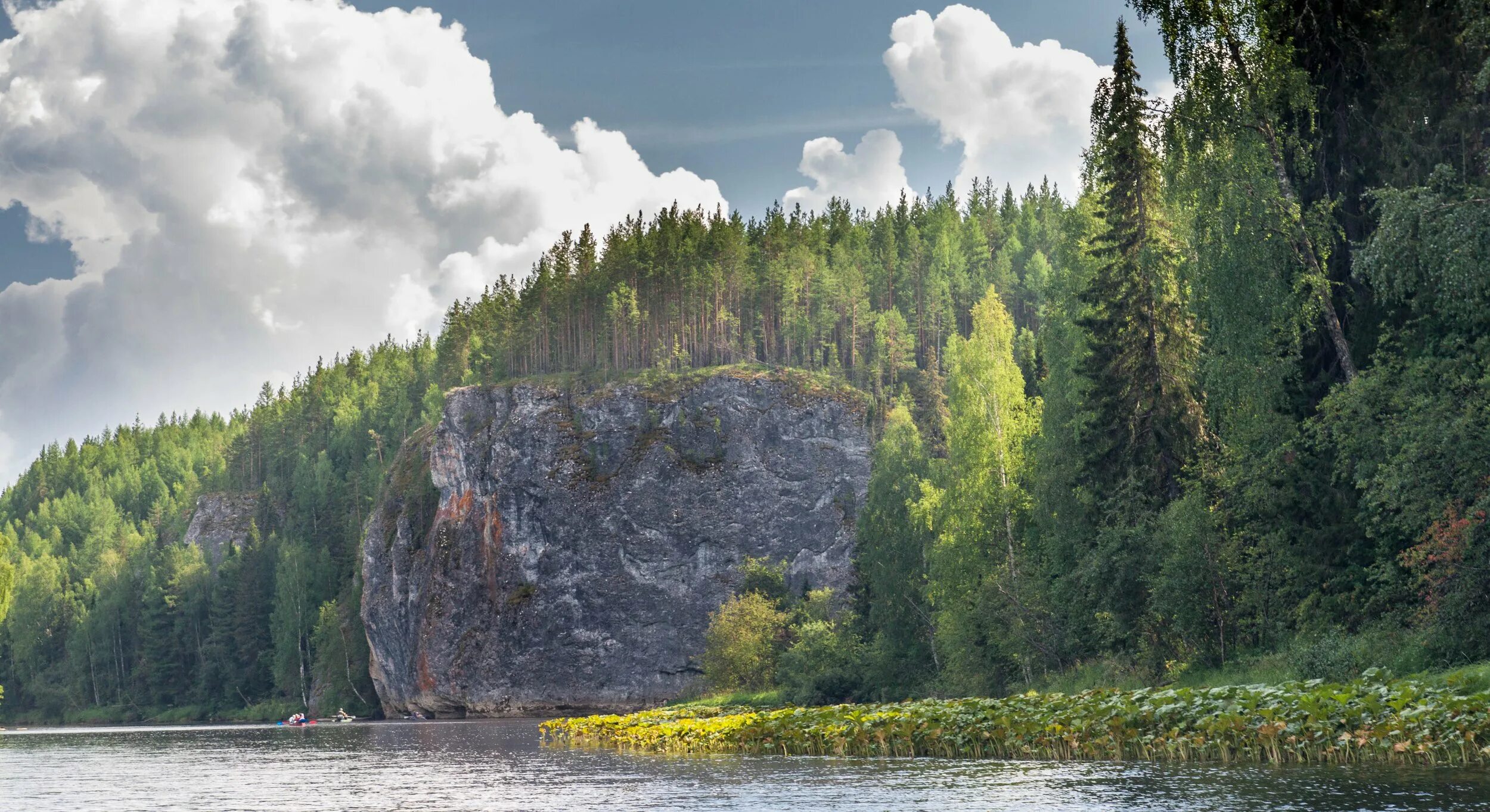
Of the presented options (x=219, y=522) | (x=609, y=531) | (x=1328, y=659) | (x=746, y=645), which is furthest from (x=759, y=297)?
(x=1328, y=659)

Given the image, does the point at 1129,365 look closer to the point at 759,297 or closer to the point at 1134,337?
the point at 1134,337

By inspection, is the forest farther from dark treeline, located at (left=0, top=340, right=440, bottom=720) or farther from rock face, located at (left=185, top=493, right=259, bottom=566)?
rock face, located at (left=185, top=493, right=259, bottom=566)

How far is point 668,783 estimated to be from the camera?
94.1 feet

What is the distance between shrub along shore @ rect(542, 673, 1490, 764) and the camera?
22.2 m

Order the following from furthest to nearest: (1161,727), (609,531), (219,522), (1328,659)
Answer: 1. (219,522)
2. (609,531)
3. (1328,659)
4. (1161,727)

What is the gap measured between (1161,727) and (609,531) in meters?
78.6

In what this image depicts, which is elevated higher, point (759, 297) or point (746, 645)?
point (759, 297)

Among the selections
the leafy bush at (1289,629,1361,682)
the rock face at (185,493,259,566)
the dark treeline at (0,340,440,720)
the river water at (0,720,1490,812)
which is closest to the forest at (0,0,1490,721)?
the leafy bush at (1289,629,1361,682)

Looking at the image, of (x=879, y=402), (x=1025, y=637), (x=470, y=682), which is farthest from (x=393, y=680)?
(x=1025, y=637)

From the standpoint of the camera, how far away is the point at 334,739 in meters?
67.1

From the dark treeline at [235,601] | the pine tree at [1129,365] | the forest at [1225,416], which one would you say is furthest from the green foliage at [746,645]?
the dark treeline at [235,601]

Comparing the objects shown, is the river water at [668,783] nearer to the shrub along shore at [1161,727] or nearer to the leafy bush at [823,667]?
the shrub along shore at [1161,727]

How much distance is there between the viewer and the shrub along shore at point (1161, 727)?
22.2 metres

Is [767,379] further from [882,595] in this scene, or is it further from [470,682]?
[882,595]
